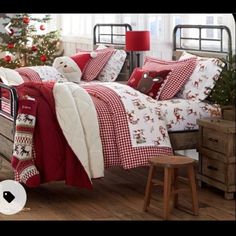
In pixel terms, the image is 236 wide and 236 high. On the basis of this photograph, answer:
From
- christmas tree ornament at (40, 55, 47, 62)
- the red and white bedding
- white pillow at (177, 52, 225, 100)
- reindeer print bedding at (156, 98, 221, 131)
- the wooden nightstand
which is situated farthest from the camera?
christmas tree ornament at (40, 55, 47, 62)

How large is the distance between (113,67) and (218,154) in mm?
2376

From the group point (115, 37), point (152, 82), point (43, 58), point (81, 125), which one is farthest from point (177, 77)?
point (43, 58)

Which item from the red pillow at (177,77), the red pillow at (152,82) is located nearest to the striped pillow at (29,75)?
the red pillow at (152,82)

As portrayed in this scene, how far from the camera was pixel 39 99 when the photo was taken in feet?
16.3

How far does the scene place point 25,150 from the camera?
482cm

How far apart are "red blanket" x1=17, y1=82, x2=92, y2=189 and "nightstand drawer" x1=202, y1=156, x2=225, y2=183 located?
86cm

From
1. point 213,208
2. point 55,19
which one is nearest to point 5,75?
point 213,208

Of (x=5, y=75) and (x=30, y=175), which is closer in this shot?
(x=30, y=175)

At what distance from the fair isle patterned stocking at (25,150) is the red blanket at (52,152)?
0.19 ft

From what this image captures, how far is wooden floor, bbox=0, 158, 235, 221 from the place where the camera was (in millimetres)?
4613

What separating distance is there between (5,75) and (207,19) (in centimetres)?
189

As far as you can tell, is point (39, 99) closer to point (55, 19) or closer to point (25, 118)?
point (25, 118)

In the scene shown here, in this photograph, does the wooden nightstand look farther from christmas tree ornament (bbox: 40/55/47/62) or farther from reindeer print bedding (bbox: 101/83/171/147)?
christmas tree ornament (bbox: 40/55/47/62)

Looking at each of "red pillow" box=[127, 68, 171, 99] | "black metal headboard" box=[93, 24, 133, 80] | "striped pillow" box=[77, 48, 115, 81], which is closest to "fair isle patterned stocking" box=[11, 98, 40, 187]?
"red pillow" box=[127, 68, 171, 99]
